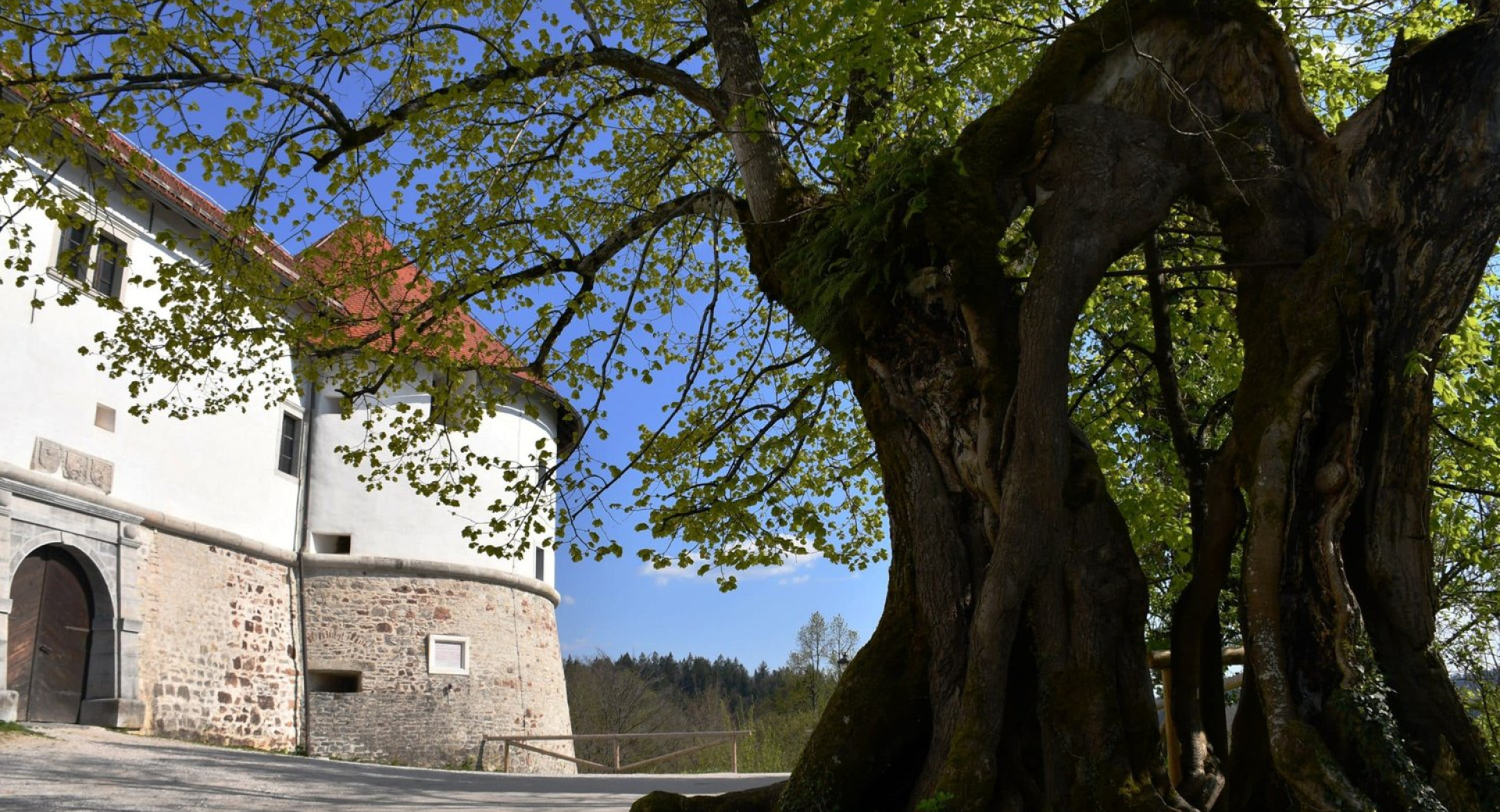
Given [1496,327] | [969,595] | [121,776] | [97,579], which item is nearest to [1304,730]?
[969,595]

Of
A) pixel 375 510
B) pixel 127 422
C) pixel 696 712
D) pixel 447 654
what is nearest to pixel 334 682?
pixel 447 654

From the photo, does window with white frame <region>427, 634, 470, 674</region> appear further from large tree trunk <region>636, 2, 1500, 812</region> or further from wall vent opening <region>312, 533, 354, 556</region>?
large tree trunk <region>636, 2, 1500, 812</region>

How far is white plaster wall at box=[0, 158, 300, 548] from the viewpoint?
620 inches

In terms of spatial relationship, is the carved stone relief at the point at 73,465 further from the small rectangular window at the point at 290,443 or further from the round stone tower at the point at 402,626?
the round stone tower at the point at 402,626

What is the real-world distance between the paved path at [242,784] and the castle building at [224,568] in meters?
2.86

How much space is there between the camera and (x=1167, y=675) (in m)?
5.80

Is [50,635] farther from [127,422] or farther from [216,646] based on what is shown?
[127,422]

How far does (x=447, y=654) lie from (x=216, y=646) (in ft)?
15.2

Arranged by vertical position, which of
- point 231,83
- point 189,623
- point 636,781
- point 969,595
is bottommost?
point 636,781

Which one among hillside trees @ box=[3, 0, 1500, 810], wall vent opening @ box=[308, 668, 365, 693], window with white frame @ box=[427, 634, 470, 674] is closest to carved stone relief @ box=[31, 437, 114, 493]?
wall vent opening @ box=[308, 668, 365, 693]

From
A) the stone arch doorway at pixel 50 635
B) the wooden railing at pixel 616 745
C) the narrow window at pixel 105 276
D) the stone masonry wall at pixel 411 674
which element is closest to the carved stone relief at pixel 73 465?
the stone arch doorway at pixel 50 635

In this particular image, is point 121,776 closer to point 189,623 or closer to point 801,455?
point 801,455

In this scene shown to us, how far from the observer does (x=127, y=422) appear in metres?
17.8

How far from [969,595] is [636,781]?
9.98 m
